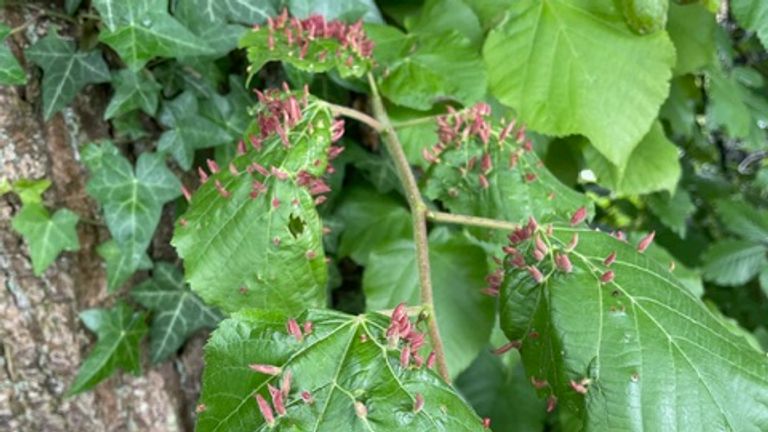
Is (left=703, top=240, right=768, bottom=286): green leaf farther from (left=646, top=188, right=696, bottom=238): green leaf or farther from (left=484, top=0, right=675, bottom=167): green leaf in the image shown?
(left=484, top=0, right=675, bottom=167): green leaf

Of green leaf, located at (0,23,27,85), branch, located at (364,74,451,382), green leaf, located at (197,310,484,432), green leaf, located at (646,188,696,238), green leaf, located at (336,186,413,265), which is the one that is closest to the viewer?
green leaf, located at (197,310,484,432)

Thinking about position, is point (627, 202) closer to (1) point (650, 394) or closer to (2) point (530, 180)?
(2) point (530, 180)

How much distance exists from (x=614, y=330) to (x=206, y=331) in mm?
615

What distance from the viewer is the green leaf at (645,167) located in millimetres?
1151

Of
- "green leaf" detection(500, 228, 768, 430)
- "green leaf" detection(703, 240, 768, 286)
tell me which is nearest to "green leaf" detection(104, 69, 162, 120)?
"green leaf" detection(500, 228, 768, 430)

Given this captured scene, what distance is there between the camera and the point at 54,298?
3.33 ft

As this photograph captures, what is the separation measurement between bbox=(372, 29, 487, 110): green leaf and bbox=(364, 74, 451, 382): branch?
3cm

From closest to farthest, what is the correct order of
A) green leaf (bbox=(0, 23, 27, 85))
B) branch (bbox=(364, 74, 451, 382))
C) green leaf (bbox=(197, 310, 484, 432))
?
green leaf (bbox=(197, 310, 484, 432)) < branch (bbox=(364, 74, 451, 382)) < green leaf (bbox=(0, 23, 27, 85))

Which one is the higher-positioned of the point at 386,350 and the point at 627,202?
the point at 386,350

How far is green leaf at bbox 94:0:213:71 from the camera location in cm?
94

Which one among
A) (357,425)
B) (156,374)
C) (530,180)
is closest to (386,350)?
(357,425)

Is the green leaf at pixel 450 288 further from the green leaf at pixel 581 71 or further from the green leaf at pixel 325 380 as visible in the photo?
the green leaf at pixel 325 380

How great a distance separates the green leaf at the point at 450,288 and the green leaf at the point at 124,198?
29cm

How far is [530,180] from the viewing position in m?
0.89
